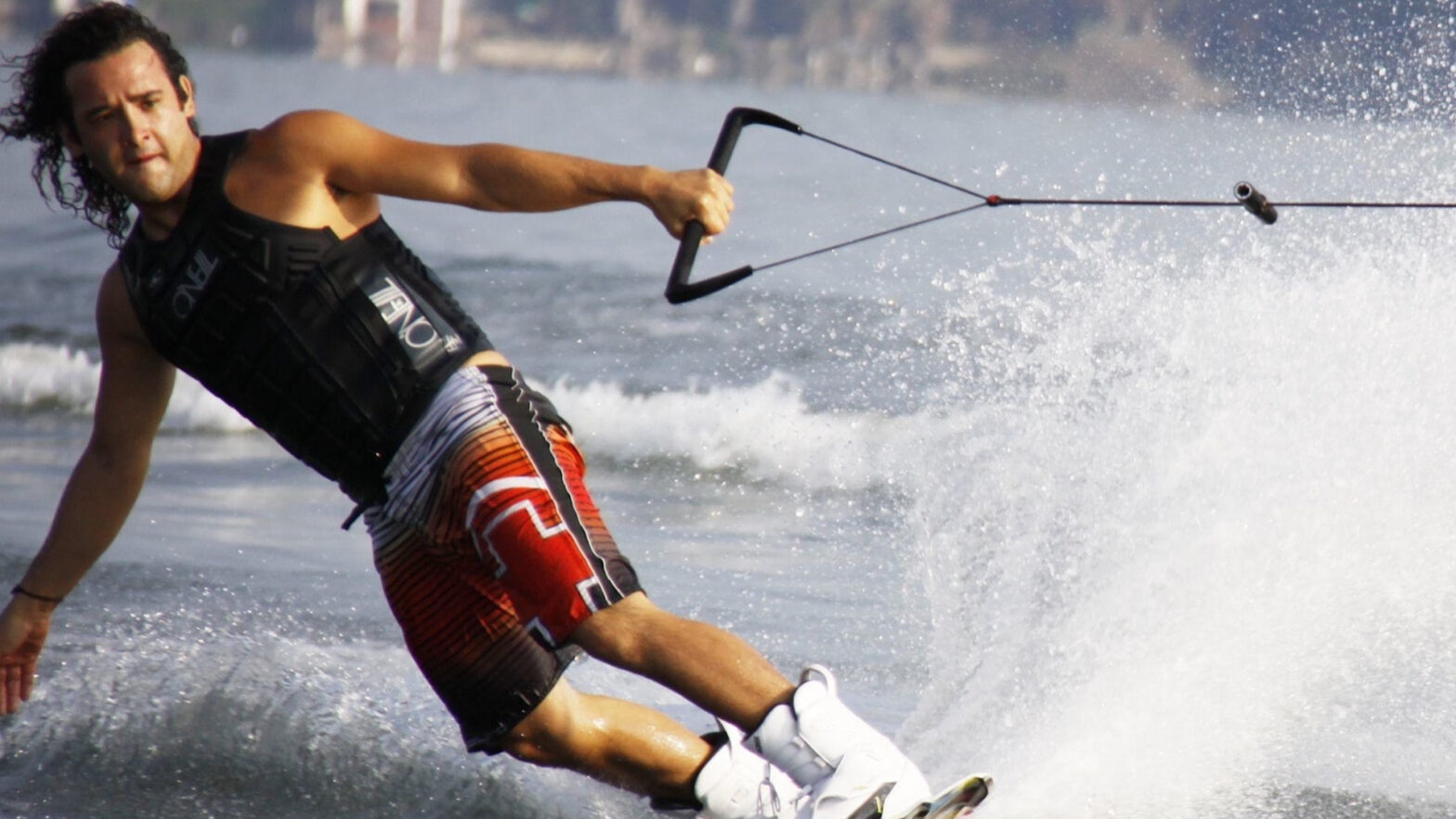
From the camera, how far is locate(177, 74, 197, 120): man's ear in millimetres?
3161

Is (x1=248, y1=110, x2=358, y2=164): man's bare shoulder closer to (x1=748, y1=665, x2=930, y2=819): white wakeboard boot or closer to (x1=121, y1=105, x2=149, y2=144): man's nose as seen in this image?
(x1=121, y1=105, x2=149, y2=144): man's nose

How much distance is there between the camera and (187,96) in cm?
319

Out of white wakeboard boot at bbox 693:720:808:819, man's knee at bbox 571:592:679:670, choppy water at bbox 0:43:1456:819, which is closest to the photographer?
man's knee at bbox 571:592:679:670

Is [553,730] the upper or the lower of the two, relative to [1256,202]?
lower

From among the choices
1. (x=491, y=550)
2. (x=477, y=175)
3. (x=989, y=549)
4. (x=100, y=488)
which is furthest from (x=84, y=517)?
(x=989, y=549)

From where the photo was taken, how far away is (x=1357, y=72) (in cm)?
1566

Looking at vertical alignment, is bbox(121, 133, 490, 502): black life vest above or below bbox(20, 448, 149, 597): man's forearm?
above

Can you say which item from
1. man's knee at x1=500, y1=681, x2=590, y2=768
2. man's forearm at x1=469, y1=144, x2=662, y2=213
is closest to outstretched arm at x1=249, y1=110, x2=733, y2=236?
man's forearm at x1=469, y1=144, x2=662, y2=213

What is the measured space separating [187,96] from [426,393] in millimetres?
797

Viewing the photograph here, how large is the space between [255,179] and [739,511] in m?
4.13

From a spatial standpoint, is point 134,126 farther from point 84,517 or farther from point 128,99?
point 84,517

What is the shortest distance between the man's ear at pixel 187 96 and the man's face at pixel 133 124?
0.10 metres

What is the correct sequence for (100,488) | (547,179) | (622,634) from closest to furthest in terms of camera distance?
(622,634), (547,179), (100,488)

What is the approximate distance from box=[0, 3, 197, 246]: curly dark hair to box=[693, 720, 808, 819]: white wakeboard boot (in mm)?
1596
